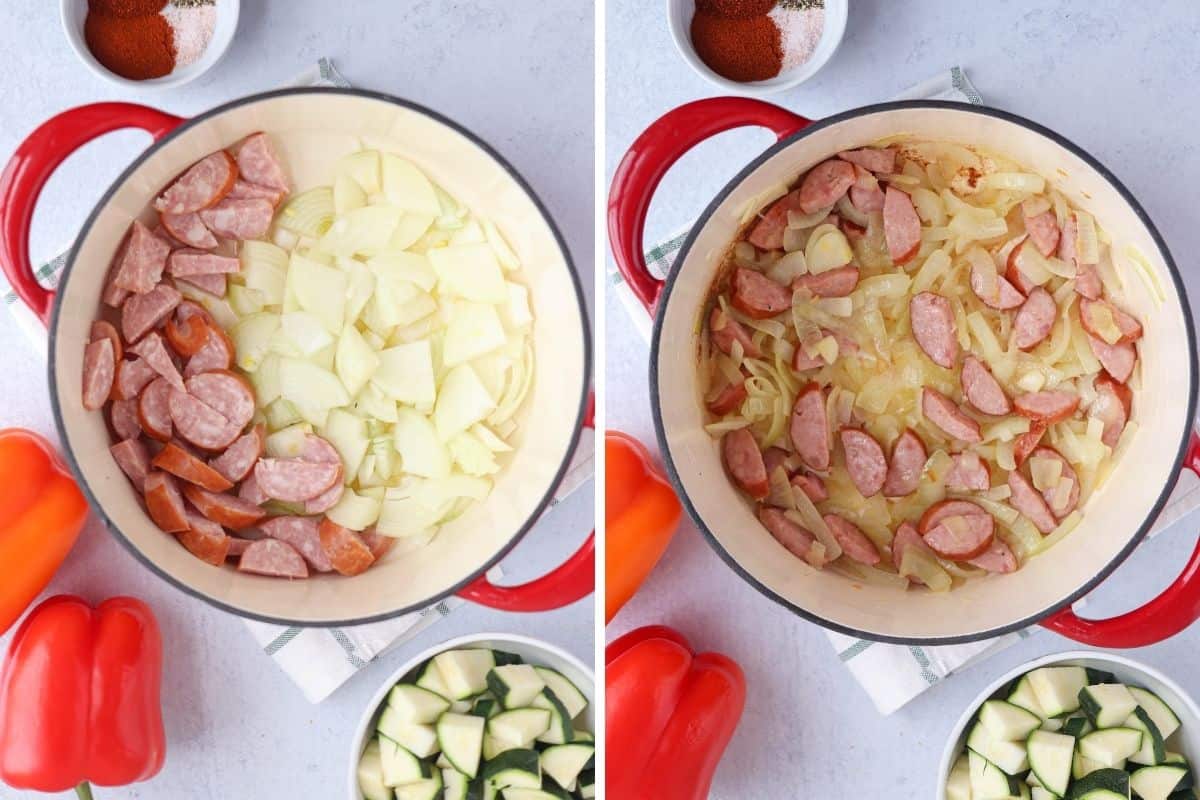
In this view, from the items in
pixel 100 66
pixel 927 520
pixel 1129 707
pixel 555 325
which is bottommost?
pixel 1129 707

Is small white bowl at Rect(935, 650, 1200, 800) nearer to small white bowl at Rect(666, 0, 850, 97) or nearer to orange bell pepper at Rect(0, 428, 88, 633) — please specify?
small white bowl at Rect(666, 0, 850, 97)

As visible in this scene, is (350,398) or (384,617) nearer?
(384,617)

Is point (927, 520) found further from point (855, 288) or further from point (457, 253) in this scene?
point (457, 253)

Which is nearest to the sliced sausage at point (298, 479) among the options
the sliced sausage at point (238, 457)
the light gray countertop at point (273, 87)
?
the sliced sausage at point (238, 457)

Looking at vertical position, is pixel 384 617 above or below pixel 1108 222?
below

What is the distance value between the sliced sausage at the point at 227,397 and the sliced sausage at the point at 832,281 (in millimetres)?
447

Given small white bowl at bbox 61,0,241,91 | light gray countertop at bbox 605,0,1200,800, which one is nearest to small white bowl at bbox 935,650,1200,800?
light gray countertop at bbox 605,0,1200,800

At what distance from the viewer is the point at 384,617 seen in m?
0.77

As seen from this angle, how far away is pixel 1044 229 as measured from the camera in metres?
0.87

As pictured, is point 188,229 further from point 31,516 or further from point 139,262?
Result: point 31,516

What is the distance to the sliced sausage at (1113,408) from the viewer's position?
0.87m

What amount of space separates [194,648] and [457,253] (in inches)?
15.4

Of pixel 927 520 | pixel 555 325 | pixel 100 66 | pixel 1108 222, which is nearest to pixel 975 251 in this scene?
pixel 1108 222

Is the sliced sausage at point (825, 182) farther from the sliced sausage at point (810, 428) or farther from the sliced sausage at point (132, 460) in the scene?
the sliced sausage at point (132, 460)
